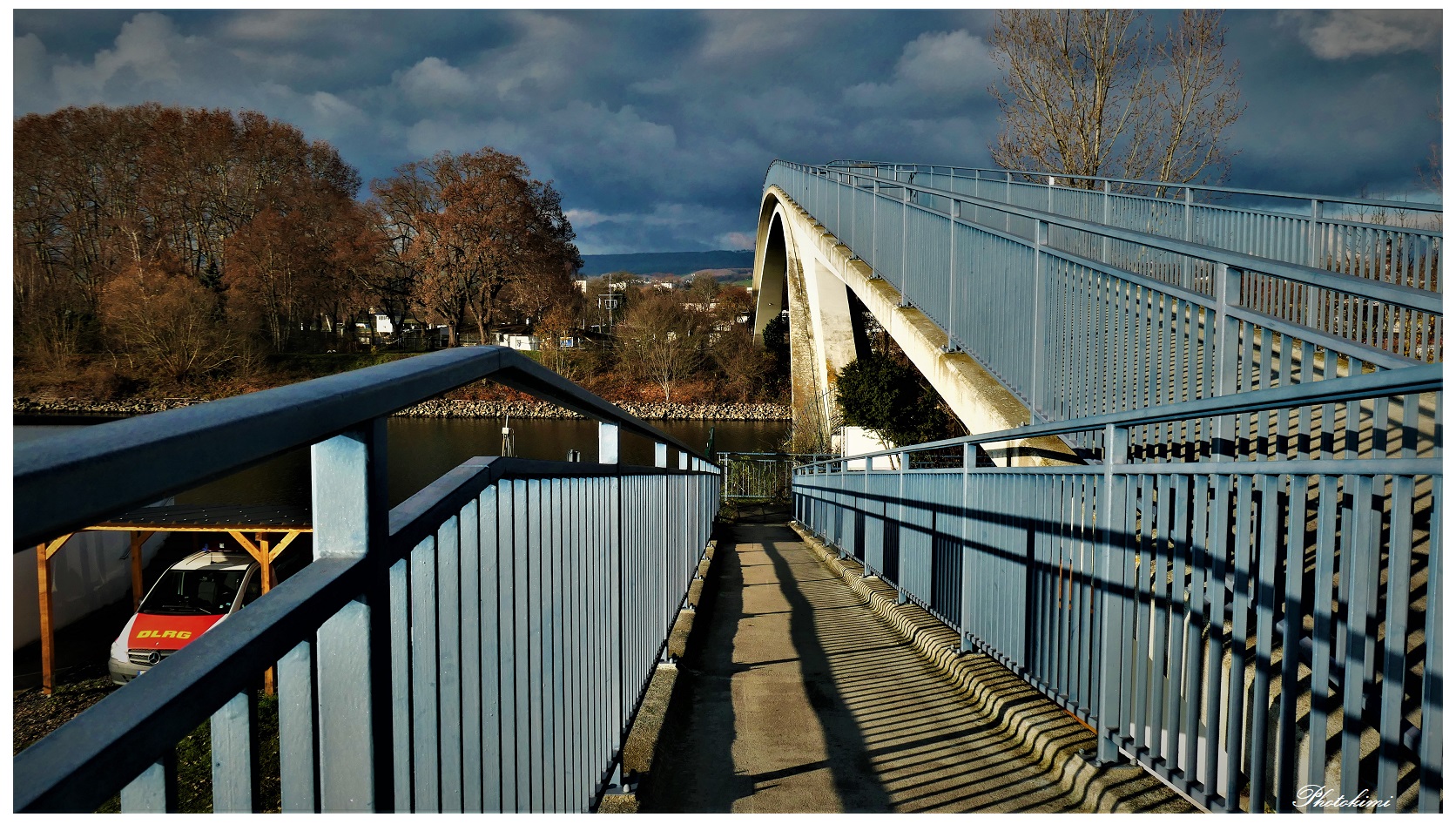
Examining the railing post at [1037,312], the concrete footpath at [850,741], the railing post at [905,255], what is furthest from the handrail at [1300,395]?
the railing post at [905,255]

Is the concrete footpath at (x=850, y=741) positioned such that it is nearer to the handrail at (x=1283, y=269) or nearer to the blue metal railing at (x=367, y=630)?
the blue metal railing at (x=367, y=630)

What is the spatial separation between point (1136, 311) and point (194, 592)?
12.8 m

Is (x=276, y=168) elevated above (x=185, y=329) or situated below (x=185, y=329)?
above

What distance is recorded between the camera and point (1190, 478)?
106 inches

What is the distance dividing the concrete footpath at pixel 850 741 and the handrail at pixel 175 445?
2395mm

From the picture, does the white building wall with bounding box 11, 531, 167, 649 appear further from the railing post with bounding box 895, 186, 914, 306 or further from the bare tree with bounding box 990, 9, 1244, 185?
the bare tree with bounding box 990, 9, 1244, 185

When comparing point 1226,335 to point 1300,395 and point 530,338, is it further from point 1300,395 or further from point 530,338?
point 530,338

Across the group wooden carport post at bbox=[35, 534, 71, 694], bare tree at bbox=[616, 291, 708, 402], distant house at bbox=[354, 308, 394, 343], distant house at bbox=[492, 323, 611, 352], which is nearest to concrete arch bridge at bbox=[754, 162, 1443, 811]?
wooden carport post at bbox=[35, 534, 71, 694]

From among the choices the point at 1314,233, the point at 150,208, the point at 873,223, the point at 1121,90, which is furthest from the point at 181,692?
the point at 150,208

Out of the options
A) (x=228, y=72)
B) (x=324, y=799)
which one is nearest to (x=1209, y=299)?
(x=324, y=799)

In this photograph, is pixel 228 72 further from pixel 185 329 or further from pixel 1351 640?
pixel 1351 640

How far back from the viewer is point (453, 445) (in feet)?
111

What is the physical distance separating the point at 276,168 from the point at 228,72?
38.3 meters

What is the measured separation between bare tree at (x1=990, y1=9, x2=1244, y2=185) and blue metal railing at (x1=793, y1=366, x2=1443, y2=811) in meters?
16.4
